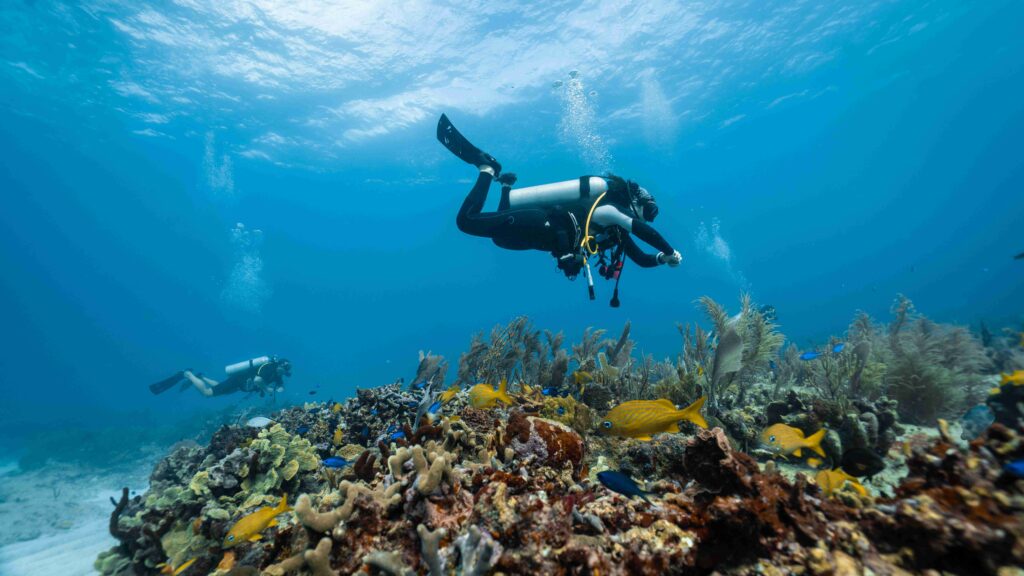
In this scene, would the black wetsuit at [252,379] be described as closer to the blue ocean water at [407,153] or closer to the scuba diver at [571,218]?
the blue ocean water at [407,153]

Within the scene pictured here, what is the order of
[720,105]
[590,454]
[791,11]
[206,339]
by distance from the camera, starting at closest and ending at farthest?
[590,454]
[791,11]
[720,105]
[206,339]

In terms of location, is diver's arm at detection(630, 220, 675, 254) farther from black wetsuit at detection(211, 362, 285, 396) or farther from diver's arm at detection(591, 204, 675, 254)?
black wetsuit at detection(211, 362, 285, 396)

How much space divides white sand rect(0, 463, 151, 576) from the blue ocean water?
299 inches

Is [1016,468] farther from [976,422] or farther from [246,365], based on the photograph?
[246,365]

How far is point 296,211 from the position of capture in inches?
2515

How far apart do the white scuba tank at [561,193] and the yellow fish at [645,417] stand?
17.9ft

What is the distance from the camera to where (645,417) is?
319cm

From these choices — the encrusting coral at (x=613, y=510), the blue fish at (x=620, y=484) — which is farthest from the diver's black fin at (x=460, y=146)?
the blue fish at (x=620, y=484)

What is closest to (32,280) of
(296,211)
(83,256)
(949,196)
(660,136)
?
(83,256)

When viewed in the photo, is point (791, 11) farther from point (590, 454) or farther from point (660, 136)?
point (590, 454)

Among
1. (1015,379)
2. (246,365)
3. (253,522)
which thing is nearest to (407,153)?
(246,365)

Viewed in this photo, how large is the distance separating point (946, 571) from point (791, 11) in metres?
36.7

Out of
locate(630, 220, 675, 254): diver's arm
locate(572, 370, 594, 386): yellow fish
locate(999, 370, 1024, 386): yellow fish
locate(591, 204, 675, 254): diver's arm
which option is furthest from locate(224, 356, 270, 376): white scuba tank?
locate(999, 370, 1024, 386): yellow fish

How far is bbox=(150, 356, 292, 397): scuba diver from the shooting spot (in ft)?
56.2
